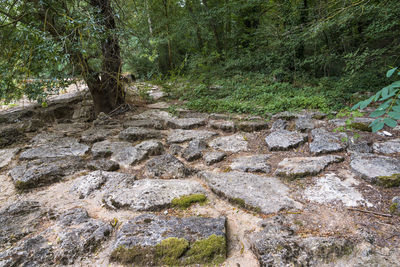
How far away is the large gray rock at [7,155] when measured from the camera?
2.71m

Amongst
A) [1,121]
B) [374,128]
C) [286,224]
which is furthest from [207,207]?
[1,121]

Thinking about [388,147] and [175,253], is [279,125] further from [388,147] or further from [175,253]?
[175,253]

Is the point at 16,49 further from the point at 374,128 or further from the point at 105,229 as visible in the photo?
the point at 374,128

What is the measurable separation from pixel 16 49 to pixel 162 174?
256cm

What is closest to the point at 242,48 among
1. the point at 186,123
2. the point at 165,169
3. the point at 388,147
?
the point at 186,123

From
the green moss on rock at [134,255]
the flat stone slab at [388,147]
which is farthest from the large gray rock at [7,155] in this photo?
the flat stone slab at [388,147]

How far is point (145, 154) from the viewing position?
2752 mm

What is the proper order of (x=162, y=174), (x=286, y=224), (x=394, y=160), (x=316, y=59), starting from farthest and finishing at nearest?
(x=316, y=59) < (x=162, y=174) < (x=394, y=160) < (x=286, y=224)

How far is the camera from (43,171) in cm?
233

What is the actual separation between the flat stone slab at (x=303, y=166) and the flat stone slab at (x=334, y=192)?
12 centimetres

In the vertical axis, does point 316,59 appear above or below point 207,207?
above

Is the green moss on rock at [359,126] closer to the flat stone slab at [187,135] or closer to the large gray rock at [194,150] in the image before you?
the flat stone slab at [187,135]

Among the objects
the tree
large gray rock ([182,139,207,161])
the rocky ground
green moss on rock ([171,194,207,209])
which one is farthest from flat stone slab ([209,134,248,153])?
the tree

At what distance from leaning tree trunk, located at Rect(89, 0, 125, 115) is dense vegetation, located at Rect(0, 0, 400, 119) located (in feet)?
0.44
